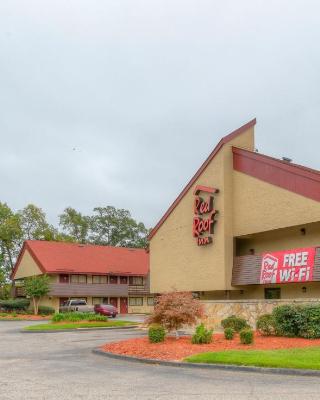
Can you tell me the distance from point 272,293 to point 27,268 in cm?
4002

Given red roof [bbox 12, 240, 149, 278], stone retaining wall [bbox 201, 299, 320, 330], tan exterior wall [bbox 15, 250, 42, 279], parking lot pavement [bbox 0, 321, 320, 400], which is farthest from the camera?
tan exterior wall [bbox 15, 250, 42, 279]

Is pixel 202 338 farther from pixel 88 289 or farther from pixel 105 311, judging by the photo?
pixel 88 289

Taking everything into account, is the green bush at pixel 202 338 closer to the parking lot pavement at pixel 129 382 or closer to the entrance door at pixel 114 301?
the parking lot pavement at pixel 129 382

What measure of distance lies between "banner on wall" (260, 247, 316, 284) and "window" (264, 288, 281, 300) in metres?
1.62

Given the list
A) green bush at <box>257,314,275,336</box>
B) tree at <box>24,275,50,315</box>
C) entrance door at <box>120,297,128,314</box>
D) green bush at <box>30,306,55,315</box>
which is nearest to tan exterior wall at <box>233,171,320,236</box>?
green bush at <box>257,314,275,336</box>

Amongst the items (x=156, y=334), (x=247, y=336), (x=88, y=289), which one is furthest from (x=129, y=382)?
(x=88, y=289)

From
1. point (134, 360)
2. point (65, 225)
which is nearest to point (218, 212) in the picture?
point (134, 360)

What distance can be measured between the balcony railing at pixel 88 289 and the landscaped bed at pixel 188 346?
39.9 m

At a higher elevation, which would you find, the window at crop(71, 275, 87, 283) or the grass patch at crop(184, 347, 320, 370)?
the window at crop(71, 275, 87, 283)

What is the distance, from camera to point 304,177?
86.9ft

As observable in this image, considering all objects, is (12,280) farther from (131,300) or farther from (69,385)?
(69,385)

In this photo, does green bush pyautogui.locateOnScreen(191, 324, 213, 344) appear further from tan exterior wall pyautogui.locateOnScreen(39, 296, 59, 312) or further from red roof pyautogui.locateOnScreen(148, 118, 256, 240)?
tan exterior wall pyautogui.locateOnScreen(39, 296, 59, 312)

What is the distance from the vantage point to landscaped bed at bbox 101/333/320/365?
16.6m

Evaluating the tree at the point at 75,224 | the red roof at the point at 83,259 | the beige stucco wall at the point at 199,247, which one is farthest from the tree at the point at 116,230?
the beige stucco wall at the point at 199,247
